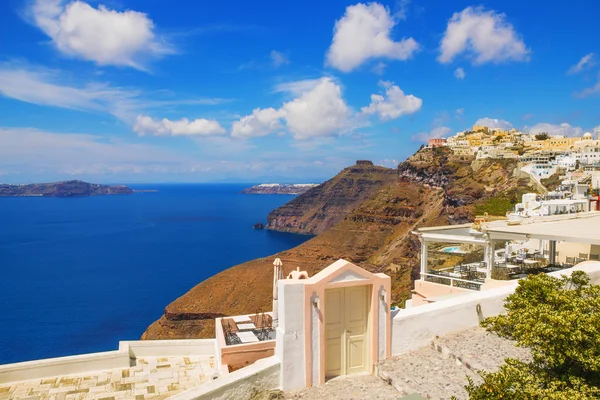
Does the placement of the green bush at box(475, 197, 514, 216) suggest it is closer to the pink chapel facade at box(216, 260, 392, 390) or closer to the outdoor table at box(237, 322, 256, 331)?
the outdoor table at box(237, 322, 256, 331)

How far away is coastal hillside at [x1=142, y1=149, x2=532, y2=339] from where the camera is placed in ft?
121

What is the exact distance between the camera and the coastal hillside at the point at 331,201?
117938mm

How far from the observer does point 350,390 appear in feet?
20.2

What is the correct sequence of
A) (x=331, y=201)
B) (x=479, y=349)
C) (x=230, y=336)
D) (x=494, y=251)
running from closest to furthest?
(x=479, y=349)
(x=230, y=336)
(x=494, y=251)
(x=331, y=201)

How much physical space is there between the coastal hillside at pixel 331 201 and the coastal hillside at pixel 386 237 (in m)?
36.4

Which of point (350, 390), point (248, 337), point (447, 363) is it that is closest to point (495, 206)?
point (248, 337)

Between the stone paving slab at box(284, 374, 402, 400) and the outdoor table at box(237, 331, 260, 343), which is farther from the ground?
the stone paving slab at box(284, 374, 402, 400)

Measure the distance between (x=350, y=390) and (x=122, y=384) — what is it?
15.8 feet

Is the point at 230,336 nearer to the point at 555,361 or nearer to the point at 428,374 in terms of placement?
the point at 428,374

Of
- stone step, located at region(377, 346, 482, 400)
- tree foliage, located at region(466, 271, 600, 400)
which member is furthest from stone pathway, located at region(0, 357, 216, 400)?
tree foliage, located at region(466, 271, 600, 400)

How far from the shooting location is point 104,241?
89.8 m

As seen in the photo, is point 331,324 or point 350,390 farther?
point 331,324

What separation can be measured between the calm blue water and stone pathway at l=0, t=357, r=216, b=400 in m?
28.3

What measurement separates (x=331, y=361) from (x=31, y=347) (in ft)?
120
